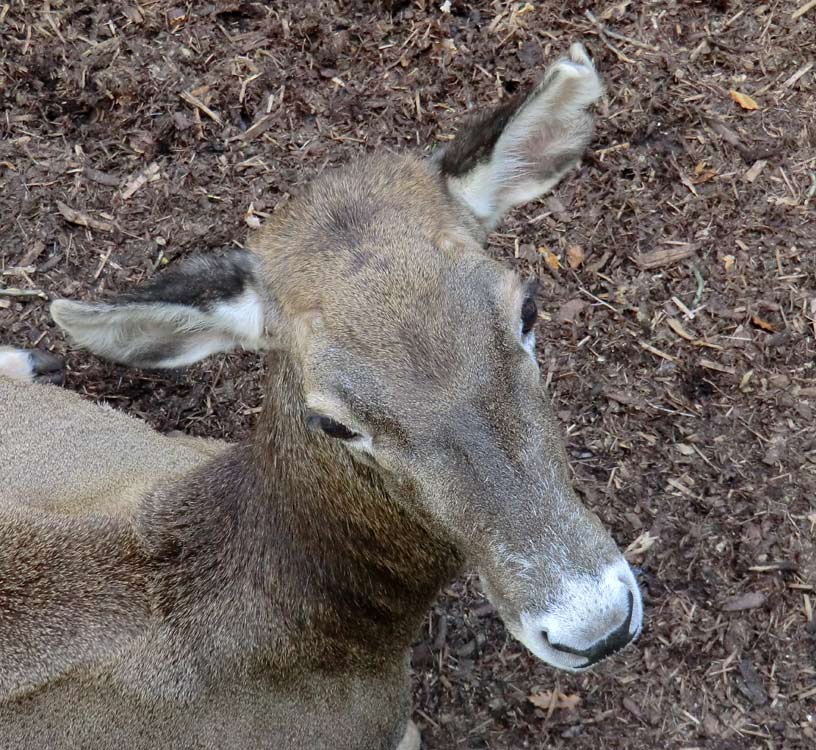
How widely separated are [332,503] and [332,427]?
0.51 metres

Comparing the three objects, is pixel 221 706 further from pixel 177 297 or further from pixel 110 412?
pixel 110 412

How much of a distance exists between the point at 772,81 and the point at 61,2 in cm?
509

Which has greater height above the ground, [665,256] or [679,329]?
[665,256]

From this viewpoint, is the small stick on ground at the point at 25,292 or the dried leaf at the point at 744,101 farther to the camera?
the small stick on ground at the point at 25,292

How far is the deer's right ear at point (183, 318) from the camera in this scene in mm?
3082

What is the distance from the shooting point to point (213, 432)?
5.60 meters

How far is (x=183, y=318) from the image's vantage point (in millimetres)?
3262

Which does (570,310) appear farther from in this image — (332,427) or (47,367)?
(47,367)

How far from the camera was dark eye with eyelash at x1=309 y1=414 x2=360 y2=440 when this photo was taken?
288 centimetres

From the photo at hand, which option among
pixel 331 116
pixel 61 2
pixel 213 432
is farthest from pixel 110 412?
pixel 61 2

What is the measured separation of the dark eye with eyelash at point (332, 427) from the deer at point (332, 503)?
0.04 feet

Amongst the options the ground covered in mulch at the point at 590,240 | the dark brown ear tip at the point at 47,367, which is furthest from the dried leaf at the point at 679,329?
the dark brown ear tip at the point at 47,367

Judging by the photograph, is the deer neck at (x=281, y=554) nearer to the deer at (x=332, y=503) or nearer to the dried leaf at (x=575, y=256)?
the deer at (x=332, y=503)

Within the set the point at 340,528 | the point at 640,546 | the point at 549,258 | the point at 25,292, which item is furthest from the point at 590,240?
the point at 25,292
